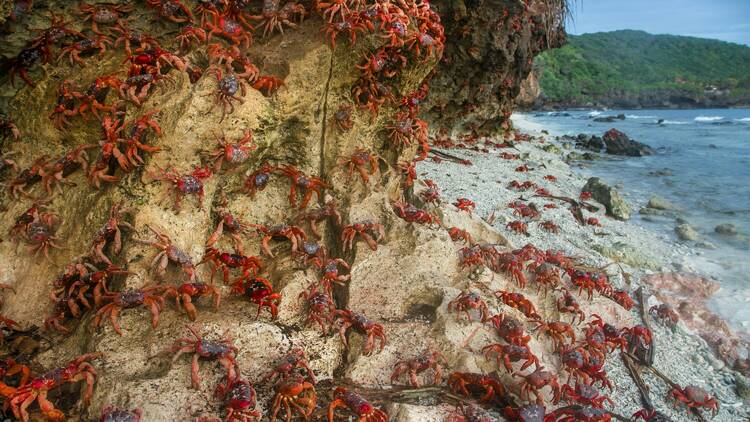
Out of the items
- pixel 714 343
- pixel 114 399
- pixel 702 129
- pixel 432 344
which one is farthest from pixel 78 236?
pixel 702 129

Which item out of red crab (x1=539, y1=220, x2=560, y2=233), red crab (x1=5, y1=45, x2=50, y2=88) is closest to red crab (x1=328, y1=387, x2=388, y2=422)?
red crab (x1=5, y1=45, x2=50, y2=88)

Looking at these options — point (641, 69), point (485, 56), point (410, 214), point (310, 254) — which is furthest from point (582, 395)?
point (641, 69)

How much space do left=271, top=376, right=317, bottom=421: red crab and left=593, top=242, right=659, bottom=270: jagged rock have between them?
645 centimetres

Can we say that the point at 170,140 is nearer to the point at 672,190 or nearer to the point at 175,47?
the point at 175,47

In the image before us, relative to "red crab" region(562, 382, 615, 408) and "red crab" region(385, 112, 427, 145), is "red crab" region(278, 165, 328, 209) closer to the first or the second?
"red crab" region(385, 112, 427, 145)

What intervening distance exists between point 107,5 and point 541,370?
5290mm

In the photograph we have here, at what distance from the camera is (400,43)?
15.0 ft

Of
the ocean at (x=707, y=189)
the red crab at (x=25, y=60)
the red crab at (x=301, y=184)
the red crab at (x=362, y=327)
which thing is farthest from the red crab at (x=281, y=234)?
the ocean at (x=707, y=189)

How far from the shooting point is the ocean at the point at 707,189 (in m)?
8.16

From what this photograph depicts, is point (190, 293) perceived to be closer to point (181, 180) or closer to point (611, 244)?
point (181, 180)

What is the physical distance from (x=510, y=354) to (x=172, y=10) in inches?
181

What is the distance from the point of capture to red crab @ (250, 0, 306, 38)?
4.67m

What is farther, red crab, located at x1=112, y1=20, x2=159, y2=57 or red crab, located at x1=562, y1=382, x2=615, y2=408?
red crab, located at x1=112, y1=20, x2=159, y2=57

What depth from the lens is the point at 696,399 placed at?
4.72 metres
